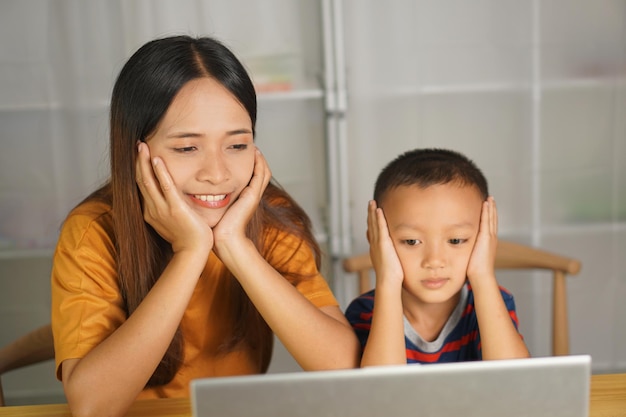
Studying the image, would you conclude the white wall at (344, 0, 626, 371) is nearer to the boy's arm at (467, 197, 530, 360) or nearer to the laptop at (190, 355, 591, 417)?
the boy's arm at (467, 197, 530, 360)

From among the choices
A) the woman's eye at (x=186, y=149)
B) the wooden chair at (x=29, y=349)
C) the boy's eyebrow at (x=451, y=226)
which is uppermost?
the woman's eye at (x=186, y=149)

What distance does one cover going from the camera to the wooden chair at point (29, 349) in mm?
1389

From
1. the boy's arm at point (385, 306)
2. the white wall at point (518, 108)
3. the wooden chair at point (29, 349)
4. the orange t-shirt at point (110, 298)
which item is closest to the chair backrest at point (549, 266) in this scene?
the orange t-shirt at point (110, 298)

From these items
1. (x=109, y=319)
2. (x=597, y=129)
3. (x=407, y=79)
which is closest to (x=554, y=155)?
(x=597, y=129)

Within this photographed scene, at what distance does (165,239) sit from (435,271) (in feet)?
1.56

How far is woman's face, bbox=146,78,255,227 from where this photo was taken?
1225mm

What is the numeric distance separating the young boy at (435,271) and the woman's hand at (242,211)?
0.66ft

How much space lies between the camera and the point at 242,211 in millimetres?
1268

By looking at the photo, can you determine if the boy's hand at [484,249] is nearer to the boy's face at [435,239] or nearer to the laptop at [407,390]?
the boy's face at [435,239]

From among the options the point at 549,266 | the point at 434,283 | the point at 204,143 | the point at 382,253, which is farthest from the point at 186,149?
the point at 549,266

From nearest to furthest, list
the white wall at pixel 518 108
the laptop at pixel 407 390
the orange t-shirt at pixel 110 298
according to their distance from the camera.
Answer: the laptop at pixel 407 390, the orange t-shirt at pixel 110 298, the white wall at pixel 518 108

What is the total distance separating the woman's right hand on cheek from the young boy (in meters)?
0.30

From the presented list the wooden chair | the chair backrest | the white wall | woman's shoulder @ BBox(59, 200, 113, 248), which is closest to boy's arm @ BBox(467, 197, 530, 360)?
the chair backrest

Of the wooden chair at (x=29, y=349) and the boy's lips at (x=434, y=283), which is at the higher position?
the boy's lips at (x=434, y=283)
